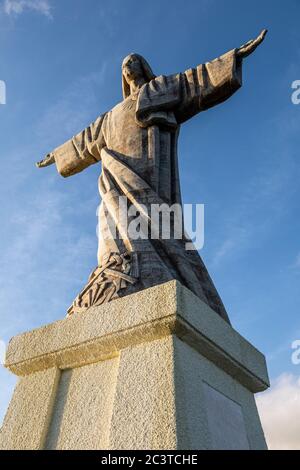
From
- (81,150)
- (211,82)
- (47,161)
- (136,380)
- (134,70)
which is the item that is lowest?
(136,380)

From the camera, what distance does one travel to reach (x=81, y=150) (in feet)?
21.7

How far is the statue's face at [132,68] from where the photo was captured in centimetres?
655

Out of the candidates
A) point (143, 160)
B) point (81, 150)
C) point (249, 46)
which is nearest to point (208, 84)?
point (249, 46)

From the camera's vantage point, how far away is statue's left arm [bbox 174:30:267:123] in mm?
5547

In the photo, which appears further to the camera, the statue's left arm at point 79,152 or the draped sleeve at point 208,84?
the statue's left arm at point 79,152

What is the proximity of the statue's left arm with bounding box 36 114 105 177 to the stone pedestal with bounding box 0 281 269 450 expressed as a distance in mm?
3649

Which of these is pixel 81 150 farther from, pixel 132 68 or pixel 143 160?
pixel 143 160

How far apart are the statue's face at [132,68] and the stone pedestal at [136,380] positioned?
14.6 feet

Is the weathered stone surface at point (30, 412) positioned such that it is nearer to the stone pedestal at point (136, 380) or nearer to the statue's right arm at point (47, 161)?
the stone pedestal at point (136, 380)

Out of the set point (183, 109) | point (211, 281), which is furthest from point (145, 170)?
point (211, 281)

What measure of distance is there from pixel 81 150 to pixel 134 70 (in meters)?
1.47

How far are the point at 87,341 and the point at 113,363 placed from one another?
25 cm

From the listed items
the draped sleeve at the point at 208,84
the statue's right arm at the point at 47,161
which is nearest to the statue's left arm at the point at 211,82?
the draped sleeve at the point at 208,84

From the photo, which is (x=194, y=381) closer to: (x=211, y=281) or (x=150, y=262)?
(x=150, y=262)
